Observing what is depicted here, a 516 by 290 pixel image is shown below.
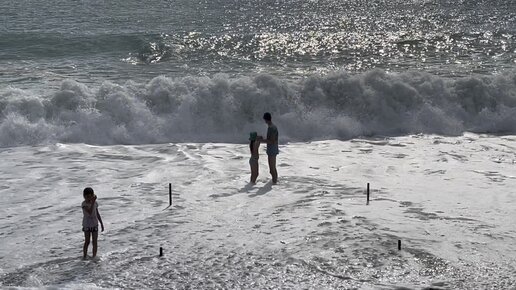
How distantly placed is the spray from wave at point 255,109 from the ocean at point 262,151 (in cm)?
5

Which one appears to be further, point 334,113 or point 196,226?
point 334,113

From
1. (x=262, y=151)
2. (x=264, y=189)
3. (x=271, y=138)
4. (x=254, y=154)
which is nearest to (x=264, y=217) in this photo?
(x=264, y=189)

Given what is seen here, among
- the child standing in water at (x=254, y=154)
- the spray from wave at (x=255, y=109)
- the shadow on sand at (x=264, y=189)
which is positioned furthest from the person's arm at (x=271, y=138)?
the spray from wave at (x=255, y=109)

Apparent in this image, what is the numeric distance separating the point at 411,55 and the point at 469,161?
12564 mm

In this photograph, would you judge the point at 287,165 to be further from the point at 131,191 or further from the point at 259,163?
the point at 131,191

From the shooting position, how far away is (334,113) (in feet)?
71.8

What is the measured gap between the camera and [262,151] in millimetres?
18438

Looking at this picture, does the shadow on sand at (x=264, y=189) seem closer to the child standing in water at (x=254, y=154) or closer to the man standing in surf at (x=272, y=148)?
the man standing in surf at (x=272, y=148)

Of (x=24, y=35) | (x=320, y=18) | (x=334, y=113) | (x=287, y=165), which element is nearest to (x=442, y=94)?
(x=334, y=113)

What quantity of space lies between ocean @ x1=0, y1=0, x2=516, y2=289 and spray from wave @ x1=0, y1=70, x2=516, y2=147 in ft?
0.18

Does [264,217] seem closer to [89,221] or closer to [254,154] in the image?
[254,154]

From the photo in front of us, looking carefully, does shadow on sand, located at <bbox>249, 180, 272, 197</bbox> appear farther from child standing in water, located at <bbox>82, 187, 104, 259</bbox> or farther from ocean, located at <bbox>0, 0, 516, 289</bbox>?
child standing in water, located at <bbox>82, 187, 104, 259</bbox>

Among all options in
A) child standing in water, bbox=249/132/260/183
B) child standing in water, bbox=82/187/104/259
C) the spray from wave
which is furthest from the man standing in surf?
child standing in water, bbox=82/187/104/259

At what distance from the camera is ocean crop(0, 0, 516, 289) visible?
12008mm
